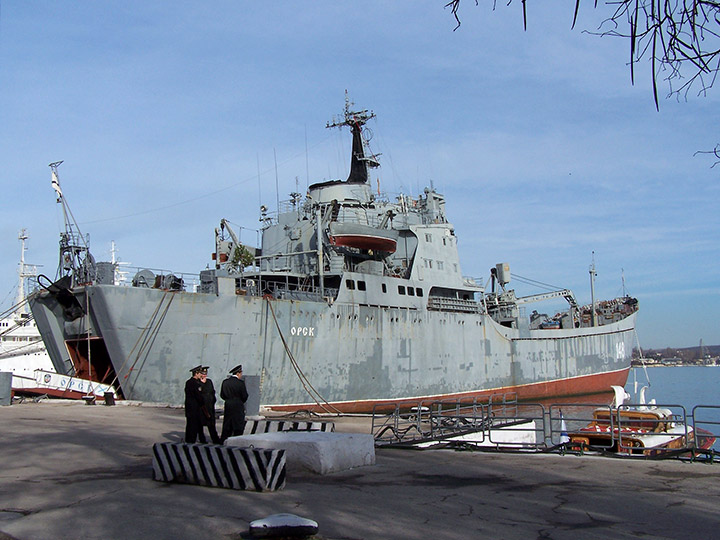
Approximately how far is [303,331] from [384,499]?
16047mm

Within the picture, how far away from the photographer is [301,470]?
324 inches

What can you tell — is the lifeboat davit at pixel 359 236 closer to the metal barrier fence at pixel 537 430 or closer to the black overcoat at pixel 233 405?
the metal barrier fence at pixel 537 430

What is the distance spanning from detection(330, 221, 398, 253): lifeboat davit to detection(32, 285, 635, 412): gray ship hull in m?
2.68

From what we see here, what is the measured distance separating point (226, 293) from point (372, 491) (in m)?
14.8

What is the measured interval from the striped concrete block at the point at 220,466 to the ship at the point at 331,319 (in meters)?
9.36

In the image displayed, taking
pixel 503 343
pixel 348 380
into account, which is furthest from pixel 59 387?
pixel 503 343

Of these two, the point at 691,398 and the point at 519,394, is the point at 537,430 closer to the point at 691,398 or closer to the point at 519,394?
the point at 519,394

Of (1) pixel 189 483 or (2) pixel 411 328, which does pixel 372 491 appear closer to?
(1) pixel 189 483

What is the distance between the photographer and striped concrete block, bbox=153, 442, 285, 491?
691 cm

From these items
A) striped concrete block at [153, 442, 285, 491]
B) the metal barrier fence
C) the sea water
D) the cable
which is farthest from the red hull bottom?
striped concrete block at [153, 442, 285, 491]

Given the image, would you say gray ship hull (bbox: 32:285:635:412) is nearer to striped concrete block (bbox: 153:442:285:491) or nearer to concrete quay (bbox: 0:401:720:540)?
concrete quay (bbox: 0:401:720:540)

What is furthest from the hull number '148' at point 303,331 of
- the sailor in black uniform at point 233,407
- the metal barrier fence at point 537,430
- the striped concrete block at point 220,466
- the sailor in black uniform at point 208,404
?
the striped concrete block at point 220,466

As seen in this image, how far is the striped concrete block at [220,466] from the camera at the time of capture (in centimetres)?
691

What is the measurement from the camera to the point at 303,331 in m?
22.6
